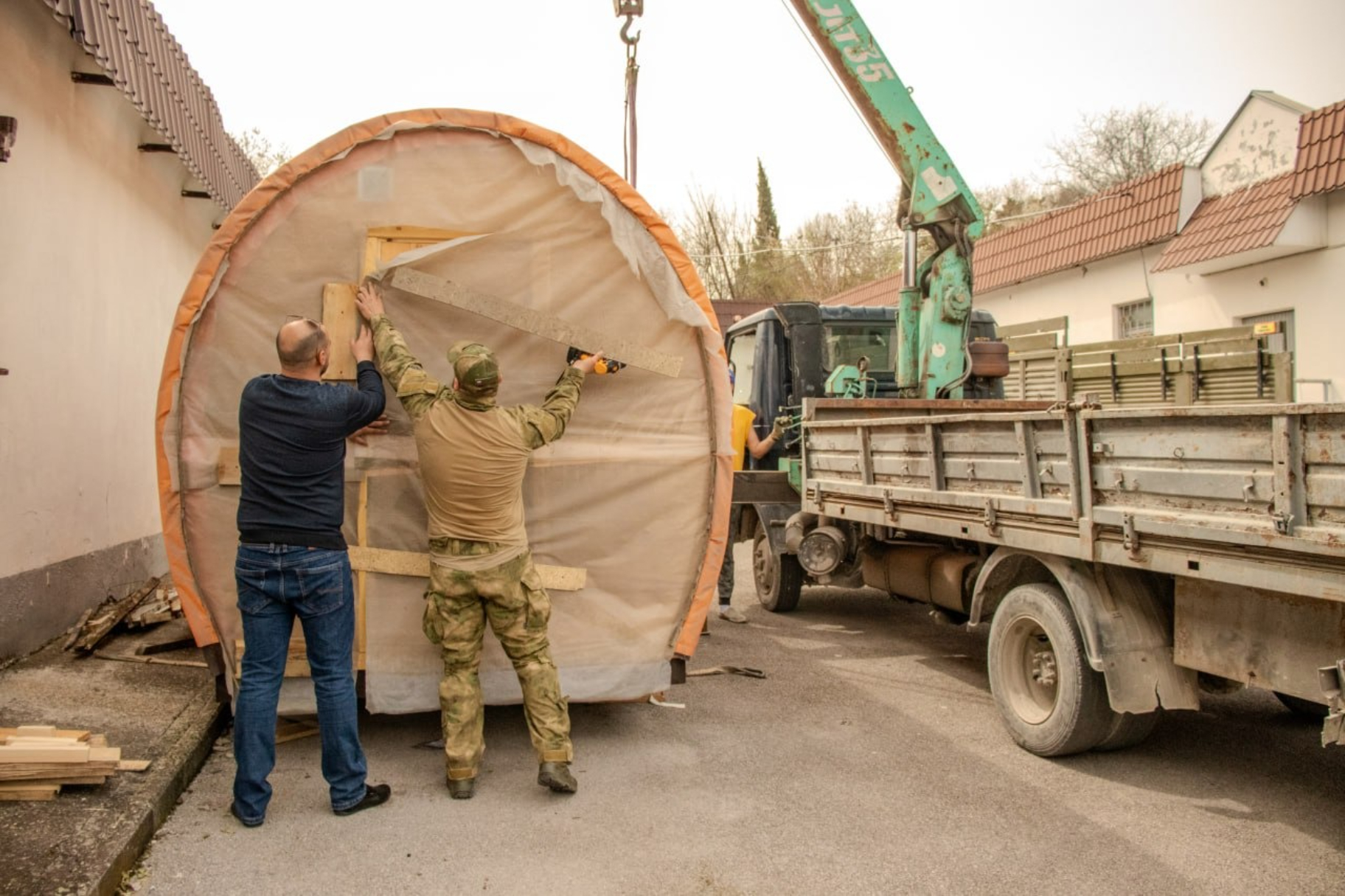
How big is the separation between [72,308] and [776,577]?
5726 millimetres

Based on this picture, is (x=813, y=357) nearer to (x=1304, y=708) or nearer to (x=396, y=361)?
(x=1304, y=708)

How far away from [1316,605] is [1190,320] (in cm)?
1516

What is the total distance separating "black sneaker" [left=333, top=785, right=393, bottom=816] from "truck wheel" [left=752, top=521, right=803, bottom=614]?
5.08 meters

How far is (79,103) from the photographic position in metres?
7.10

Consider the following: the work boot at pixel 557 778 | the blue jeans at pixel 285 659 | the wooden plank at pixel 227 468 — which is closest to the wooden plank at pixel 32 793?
the blue jeans at pixel 285 659

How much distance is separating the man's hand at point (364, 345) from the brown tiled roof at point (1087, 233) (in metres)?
12.8

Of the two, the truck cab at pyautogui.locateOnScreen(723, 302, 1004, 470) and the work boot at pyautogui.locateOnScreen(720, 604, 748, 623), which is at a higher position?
the truck cab at pyautogui.locateOnScreen(723, 302, 1004, 470)

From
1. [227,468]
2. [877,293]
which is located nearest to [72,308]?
[227,468]

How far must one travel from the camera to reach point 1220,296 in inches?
671

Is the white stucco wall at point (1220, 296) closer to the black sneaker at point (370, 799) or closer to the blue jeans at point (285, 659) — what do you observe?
the black sneaker at point (370, 799)

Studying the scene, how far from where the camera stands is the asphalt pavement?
3906 mm

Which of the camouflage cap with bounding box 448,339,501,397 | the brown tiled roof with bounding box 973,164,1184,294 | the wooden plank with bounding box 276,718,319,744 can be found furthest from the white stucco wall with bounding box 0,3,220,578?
the brown tiled roof with bounding box 973,164,1184,294

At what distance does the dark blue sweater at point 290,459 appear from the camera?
439 cm

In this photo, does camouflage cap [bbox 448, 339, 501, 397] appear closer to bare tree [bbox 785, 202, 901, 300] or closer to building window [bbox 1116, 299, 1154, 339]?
building window [bbox 1116, 299, 1154, 339]
